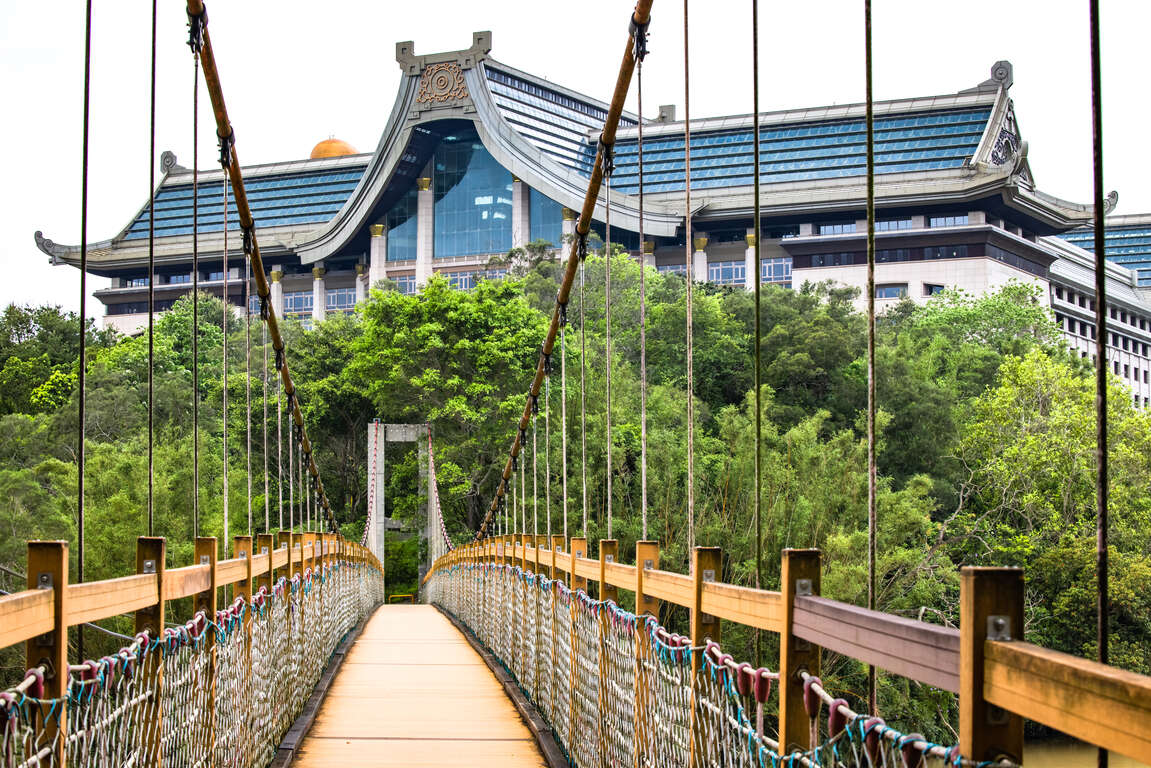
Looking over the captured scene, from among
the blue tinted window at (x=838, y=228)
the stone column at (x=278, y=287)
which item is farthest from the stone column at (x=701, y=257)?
the stone column at (x=278, y=287)

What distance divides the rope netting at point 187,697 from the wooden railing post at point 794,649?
1134 millimetres

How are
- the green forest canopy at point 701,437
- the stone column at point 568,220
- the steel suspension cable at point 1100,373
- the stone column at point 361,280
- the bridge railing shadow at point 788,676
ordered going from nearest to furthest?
1. the bridge railing shadow at point 788,676
2. the steel suspension cable at point 1100,373
3. the green forest canopy at point 701,437
4. the stone column at point 568,220
5. the stone column at point 361,280

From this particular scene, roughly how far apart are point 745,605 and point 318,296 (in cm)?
5748

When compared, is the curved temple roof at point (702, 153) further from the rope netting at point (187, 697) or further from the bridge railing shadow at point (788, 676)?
the bridge railing shadow at point (788, 676)

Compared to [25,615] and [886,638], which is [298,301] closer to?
[25,615]

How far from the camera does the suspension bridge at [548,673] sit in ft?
4.49

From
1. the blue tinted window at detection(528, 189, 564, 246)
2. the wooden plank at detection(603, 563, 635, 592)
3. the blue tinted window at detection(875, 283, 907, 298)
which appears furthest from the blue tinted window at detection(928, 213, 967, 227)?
the wooden plank at detection(603, 563, 635, 592)

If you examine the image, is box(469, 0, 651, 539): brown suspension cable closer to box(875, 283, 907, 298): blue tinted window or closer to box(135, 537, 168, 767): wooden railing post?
box(135, 537, 168, 767): wooden railing post

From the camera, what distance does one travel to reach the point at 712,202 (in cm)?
5059

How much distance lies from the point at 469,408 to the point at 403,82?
99.8ft

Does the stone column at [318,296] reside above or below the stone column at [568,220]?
below

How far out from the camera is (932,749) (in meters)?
1.44

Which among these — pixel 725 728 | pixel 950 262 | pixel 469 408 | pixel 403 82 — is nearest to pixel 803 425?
pixel 469 408

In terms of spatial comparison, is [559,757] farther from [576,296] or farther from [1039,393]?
[576,296]
